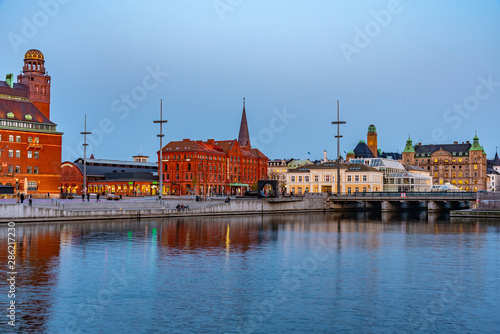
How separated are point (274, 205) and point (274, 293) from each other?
281ft

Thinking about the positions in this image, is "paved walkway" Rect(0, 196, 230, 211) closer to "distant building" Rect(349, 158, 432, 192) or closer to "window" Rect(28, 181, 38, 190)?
"window" Rect(28, 181, 38, 190)

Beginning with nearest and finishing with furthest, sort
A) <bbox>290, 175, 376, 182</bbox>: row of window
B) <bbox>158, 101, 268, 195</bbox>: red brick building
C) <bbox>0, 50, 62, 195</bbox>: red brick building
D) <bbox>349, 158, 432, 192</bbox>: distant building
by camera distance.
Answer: <bbox>0, 50, 62, 195</bbox>: red brick building → <bbox>290, 175, 376, 182</bbox>: row of window → <bbox>349, 158, 432, 192</bbox>: distant building → <bbox>158, 101, 268, 195</bbox>: red brick building

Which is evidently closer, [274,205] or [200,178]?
[274,205]

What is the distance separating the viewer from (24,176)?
126188 mm

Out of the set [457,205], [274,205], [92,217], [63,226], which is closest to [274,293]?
[63,226]

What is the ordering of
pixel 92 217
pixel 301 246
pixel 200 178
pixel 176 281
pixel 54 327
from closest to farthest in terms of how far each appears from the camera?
1. pixel 54 327
2. pixel 176 281
3. pixel 301 246
4. pixel 92 217
5. pixel 200 178

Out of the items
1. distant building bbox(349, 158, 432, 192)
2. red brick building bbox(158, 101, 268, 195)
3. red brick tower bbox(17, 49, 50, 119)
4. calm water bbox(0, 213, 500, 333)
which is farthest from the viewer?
red brick building bbox(158, 101, 268, 195)

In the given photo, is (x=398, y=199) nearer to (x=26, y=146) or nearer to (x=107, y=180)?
(x=26, y=146)

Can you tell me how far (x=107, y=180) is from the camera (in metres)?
178

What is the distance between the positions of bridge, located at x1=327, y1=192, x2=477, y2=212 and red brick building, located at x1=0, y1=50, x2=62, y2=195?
6426 cm

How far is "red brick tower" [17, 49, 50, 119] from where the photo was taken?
486 feet

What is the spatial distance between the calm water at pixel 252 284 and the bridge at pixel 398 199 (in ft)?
188

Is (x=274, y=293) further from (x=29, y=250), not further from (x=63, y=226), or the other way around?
(x=63, y=226)

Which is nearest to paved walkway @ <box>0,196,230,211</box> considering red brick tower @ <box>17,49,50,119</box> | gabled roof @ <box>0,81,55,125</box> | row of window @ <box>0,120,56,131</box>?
row of window @ <box>0,120,56,131</box>
